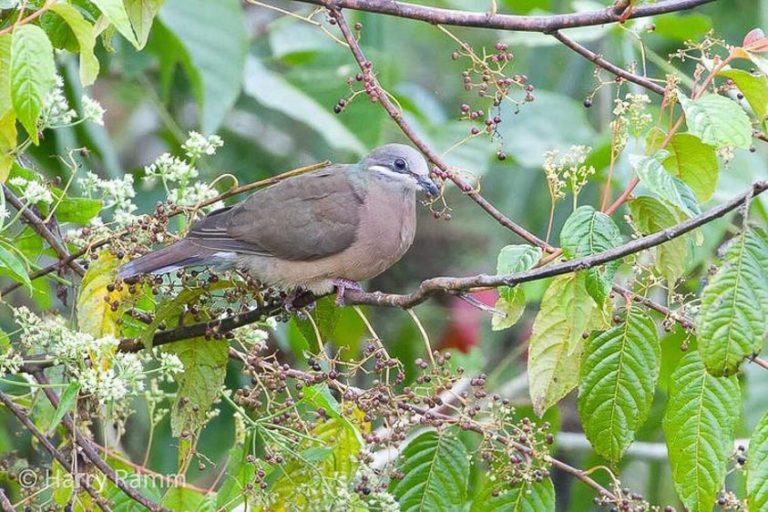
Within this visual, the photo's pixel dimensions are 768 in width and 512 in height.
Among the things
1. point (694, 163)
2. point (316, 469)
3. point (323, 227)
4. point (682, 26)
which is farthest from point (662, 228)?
point (682, 26)

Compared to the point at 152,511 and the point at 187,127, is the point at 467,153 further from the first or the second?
the point at 152,511

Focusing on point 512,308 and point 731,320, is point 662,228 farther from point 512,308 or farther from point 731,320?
point 731,320

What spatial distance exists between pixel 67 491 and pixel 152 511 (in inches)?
9.1

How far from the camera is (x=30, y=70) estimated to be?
6.61ft

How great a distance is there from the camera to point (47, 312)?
3.04 metres

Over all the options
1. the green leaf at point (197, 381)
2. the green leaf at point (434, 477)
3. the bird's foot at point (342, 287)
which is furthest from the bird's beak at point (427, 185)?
the green leaf at point (434, 477)

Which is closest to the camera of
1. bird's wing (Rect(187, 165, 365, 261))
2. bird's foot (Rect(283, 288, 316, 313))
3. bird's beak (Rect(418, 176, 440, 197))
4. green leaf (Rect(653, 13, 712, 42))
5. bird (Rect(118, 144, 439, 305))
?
bird's foot (Rect(283, 288, 316, 313))

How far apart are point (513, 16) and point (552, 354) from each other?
76 centimetres

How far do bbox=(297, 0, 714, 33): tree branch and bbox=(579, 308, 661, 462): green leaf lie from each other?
0.65 m

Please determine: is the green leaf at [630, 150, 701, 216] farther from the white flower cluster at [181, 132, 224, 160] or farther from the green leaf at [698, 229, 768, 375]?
the white flower cluster at [181, 132, 224, 160]

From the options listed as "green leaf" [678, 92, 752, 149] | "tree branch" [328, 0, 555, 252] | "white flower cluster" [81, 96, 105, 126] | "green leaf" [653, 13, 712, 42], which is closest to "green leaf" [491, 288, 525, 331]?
"tree branch" [328, 0, 555, 252]

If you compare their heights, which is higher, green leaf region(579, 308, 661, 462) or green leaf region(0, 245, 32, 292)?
green leaf region(0, 245, 32, 292)

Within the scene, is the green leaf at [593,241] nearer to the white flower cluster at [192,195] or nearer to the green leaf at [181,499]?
the white flower cluster at [192,195]

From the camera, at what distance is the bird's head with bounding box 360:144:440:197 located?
3750 mm
